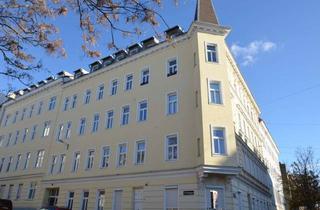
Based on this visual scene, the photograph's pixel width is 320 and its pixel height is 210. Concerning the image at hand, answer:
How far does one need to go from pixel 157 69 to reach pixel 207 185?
35.3 ft

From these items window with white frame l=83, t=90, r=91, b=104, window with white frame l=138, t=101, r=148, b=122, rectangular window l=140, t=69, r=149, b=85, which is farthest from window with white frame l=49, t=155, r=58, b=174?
rectangular window l=140, t=69, r=149, b=85

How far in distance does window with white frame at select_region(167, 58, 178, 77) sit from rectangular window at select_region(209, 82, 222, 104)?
3544 millimetres

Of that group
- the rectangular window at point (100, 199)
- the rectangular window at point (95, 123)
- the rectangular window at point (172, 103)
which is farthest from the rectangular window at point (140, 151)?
the rectangular window at point (95, 123)

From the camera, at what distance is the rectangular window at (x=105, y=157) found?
79.0ft

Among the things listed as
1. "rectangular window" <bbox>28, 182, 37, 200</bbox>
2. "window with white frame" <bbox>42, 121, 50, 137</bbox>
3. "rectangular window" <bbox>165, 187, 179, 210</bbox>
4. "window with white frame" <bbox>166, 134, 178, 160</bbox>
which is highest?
"window with white frame" <bbox>42, 121, 50, 137</bbox>

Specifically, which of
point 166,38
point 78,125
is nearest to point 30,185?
point 78,125

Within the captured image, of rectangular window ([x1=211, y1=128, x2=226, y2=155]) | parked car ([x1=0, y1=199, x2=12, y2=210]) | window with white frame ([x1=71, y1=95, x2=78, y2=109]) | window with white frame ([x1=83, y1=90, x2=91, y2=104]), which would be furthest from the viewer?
window with white frame ([x1=71, y1=95, x2=78, y2=109])

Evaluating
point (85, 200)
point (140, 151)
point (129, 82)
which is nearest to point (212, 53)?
→ point (129, 82)

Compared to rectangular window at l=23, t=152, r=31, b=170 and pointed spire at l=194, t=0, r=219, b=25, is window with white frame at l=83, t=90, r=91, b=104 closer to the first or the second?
rectangular window at l=23, t=152, r=31, b=170

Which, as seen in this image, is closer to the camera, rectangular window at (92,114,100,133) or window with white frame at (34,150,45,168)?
rectangular window at (92,114,100,133)

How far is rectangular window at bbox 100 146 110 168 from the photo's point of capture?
24091 millimetres

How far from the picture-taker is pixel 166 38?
6.67 m

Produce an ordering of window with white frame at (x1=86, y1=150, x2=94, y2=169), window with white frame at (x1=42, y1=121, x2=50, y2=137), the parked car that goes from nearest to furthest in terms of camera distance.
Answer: the parked car < window with white frame at (x1=86, y1=150, x2=94, y2=169) < window with white frame at (x1=42, y1=121, x2=50, y2=137)

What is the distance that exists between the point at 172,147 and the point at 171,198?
11.3ft
